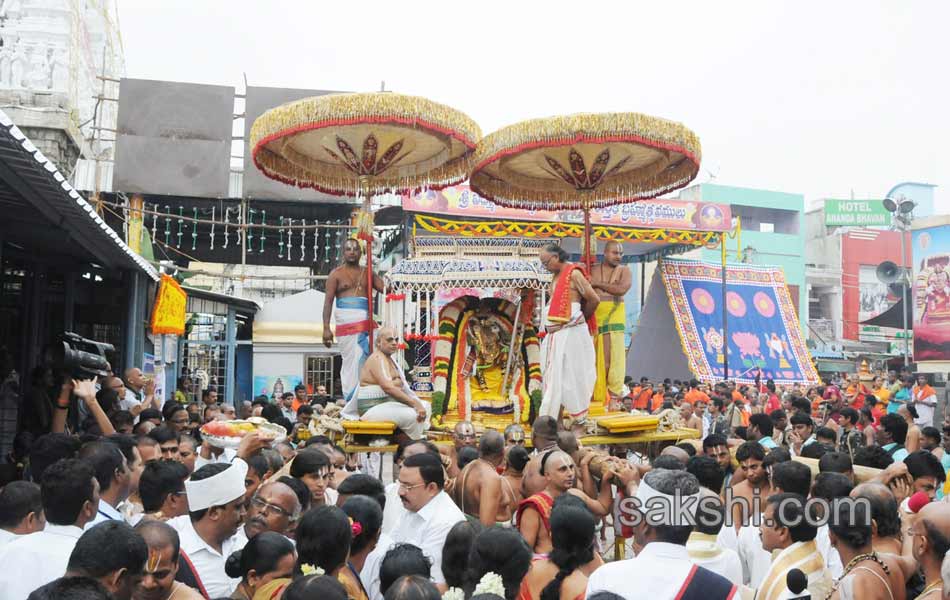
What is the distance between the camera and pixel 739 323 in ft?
79.6

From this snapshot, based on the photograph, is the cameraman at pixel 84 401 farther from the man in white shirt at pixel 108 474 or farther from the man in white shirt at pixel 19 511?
the man in white shirt at pixel 19 511

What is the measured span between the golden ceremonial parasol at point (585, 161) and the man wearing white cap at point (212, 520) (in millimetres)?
6378

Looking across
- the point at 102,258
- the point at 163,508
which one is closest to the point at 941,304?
the point at 102,258

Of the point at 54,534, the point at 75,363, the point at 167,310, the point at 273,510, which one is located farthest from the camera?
the point at 167,310

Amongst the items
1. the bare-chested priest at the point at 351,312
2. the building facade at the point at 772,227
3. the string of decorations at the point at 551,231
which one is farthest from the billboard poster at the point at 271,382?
the building facade at the point at 772,227

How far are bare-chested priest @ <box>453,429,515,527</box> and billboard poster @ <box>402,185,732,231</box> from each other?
1499 cm

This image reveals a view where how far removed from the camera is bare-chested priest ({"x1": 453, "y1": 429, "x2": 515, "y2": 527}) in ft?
15.9

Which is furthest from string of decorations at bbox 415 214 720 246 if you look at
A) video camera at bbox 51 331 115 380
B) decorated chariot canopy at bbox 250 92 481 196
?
video camera at bbox 51 331 115 380

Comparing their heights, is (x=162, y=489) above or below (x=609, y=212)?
below

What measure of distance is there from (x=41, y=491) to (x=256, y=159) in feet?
23.4

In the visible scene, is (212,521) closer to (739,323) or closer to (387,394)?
(387,394)

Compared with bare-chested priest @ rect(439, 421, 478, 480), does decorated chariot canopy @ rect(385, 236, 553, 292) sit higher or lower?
higher

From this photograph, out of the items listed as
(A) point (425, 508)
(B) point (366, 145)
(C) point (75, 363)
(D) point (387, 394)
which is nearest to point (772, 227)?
(B) point (366, 145)
